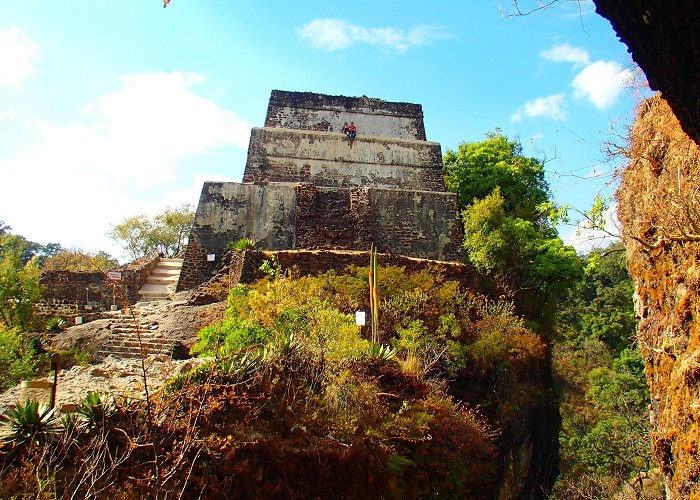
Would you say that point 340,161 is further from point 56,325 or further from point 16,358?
point 16,358

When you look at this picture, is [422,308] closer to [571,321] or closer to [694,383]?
[694,383]

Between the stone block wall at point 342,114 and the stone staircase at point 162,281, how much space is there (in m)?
6.41

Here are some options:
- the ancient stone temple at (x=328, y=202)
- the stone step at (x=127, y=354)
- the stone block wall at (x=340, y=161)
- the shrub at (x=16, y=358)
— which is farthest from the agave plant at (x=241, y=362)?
the stone block wall at (x=340, y=161)

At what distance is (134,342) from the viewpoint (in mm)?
10539

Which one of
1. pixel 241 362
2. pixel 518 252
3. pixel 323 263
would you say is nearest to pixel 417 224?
pixel 518 252

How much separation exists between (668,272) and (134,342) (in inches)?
370

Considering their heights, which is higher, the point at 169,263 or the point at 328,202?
the point at 328,202

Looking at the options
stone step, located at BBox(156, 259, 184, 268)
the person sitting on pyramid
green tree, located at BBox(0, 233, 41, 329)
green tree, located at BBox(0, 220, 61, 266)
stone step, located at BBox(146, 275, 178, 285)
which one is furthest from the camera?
green tree, located at BBox(0, 220, 61, 266)

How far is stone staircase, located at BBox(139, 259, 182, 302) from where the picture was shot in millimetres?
14539

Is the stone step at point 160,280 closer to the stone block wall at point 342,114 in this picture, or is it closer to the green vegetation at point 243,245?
the green vegetation at point 243,245

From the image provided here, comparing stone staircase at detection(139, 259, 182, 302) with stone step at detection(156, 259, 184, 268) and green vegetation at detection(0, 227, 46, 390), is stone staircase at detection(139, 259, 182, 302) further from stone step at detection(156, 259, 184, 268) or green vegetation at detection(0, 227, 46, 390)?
green vegetation at detection(0, 227, 46, 390)

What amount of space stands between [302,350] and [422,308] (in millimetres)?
4671

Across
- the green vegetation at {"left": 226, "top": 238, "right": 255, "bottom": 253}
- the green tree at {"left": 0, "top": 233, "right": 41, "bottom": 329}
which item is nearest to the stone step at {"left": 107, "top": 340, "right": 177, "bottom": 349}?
the green vegetation at {"left": 226, "top": 238, "right": 255, "bottom": 253}

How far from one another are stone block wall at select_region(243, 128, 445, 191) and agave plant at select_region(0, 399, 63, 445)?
40.0 ft
